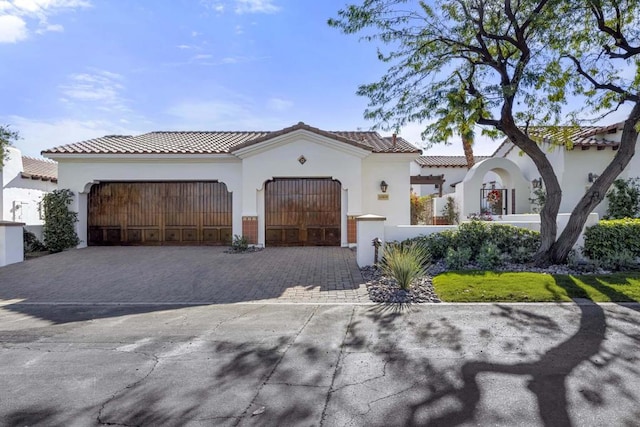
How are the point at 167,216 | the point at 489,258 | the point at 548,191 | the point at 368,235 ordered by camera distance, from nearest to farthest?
the point at 489,258 < the point at 548,191 < the point at 368,235 < the point at 167,216

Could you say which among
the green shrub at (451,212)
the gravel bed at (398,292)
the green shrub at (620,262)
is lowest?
the gravel bed at (398,292)

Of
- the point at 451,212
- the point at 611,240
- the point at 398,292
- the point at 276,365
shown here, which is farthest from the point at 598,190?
the point at 451,212

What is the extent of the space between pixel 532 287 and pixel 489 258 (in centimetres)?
189

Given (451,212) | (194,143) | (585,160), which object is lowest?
(451,212)

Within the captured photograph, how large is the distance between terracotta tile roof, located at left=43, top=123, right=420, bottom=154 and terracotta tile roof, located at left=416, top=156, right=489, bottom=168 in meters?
14.7

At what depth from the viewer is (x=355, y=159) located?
1529 cm

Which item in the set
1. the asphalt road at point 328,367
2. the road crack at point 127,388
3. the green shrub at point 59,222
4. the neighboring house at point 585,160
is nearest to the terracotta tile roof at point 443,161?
the neighboring house at point 585,160

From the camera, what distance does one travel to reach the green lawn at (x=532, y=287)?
720 centimetres

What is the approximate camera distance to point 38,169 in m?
22.6

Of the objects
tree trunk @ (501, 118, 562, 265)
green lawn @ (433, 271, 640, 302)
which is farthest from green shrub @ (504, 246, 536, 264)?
green lawn @ (433, 271, 640, 302)

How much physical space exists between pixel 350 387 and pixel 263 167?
12192mm

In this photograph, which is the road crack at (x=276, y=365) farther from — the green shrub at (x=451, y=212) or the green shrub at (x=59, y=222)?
the green shrub at (x=451, y=212)

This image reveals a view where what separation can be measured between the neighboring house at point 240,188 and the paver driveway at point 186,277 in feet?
6.18

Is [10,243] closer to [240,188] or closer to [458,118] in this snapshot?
[240,188]
